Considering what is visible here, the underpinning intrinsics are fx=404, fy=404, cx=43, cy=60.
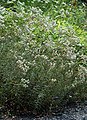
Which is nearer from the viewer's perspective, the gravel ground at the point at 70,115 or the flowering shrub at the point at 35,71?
the flowering shrub at the point at 35,71

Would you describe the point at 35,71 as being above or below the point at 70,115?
above

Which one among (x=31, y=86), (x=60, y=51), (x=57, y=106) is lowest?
(x=57, y=106)

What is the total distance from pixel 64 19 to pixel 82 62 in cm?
204

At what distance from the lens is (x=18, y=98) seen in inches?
162

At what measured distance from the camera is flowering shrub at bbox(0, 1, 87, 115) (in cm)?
405

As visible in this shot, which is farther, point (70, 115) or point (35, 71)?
point (70, 115)

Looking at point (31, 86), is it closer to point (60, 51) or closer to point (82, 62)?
point (60, 51)

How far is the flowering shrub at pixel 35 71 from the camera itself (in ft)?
13.3

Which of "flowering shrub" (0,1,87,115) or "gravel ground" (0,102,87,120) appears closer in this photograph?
"flowering shrub" (0,1,87,115)

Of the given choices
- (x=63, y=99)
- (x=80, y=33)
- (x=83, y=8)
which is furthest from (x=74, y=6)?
(x=63, y=99)

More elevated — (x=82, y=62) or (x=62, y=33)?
(x=62, y=33)

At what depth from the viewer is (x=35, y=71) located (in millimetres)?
4219

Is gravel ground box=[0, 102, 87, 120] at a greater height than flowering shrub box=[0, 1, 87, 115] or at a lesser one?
lesser

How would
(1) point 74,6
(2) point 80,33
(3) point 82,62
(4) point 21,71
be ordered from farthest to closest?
(1) point 74,6
(2) point 80,33
(3) point 82,62
(4) point 21,71
